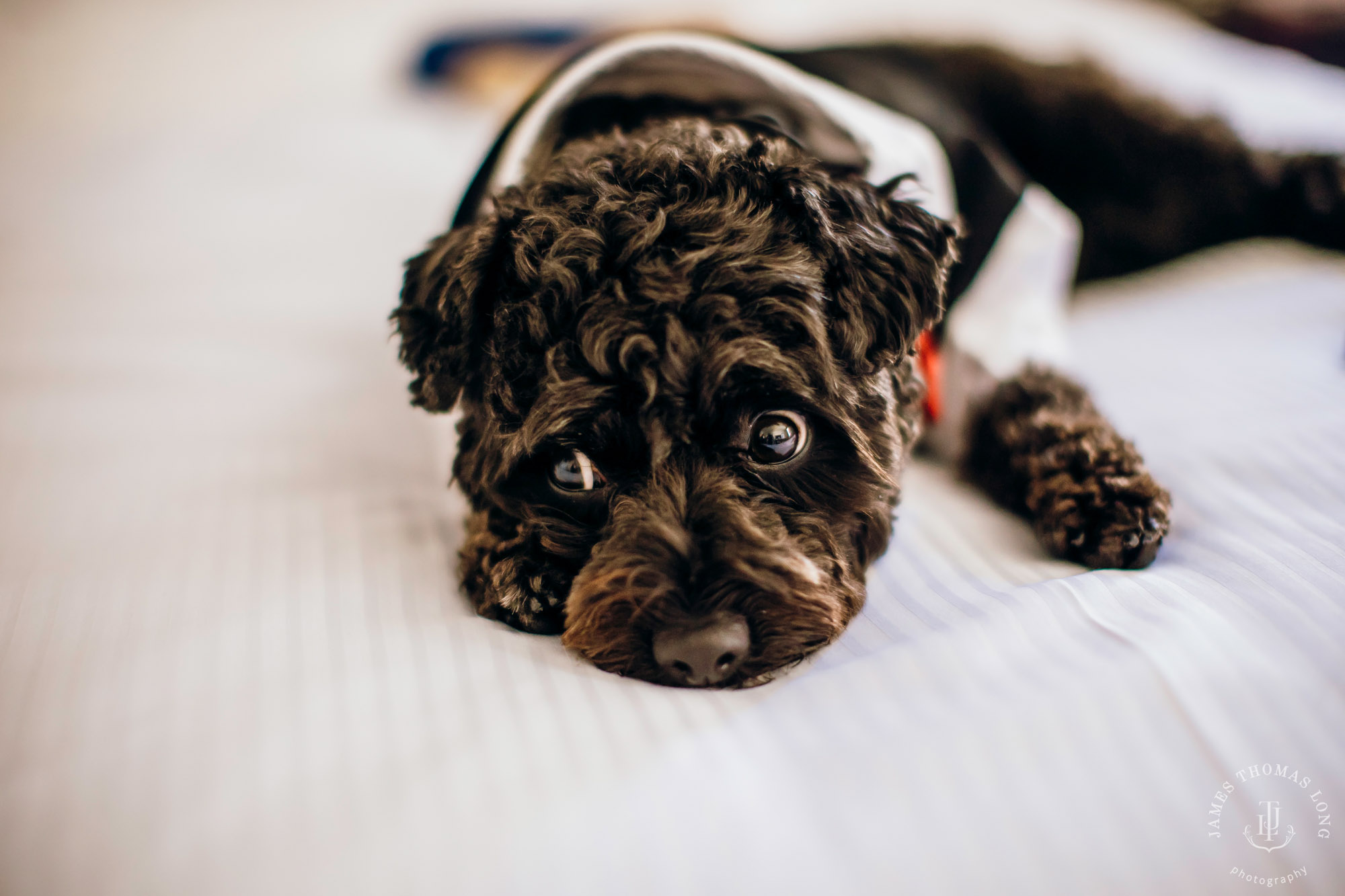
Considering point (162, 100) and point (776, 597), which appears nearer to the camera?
point (776, 597)

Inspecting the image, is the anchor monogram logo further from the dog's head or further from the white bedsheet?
the dog's head

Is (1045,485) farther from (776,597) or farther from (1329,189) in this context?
(1329,189)

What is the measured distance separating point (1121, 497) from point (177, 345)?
356 cm

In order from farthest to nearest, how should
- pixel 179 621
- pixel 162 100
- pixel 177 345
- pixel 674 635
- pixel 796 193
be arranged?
pixel 162 100 → pixel 177 345 → pixel 796 193 → pixel 179 621 → pixel 674 635

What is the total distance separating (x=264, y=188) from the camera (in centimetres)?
403

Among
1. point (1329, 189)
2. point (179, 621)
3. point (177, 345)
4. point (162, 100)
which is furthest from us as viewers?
point (162, 100)

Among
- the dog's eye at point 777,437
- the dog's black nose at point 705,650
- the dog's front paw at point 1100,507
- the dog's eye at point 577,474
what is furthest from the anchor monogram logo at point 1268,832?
the dog's eye at point 577,474

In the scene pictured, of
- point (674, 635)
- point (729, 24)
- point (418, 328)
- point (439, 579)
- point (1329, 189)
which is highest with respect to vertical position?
point (729, 24)

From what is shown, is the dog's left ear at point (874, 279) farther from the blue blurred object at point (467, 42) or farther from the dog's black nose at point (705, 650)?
the blue blurred object at point (467, 42)

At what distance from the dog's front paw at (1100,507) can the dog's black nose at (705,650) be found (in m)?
0.98

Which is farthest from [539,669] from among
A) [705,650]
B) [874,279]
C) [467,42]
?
[467,42]

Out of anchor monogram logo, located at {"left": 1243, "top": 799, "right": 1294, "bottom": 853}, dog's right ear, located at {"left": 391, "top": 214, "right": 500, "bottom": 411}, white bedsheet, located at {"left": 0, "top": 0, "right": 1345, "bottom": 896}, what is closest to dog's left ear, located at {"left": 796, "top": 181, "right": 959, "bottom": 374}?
white bedsheet, located at {"left": 0, "top": 0, "right": 1345, "bottom": 896}

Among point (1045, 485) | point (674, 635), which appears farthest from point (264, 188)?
point (1045, 485)

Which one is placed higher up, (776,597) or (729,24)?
(729,24)
